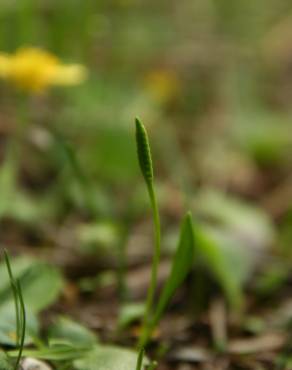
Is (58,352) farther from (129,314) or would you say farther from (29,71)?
(29,71)

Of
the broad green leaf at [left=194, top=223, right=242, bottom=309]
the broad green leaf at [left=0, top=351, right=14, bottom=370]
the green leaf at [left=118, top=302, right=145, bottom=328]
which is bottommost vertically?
the broad green leaf at [left=0, top=351, right=14, bottom=370]

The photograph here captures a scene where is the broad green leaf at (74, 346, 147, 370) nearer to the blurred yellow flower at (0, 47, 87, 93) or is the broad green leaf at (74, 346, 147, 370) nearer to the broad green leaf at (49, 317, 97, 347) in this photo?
the broad green leaf at (49, 317, 97, 347)

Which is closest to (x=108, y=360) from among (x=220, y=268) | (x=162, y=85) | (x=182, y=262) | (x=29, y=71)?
(x=182, y=262)

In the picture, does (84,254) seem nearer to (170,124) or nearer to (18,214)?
(18,214)

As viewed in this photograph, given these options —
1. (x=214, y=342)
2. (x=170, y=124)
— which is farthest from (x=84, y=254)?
(x=170, y=124)

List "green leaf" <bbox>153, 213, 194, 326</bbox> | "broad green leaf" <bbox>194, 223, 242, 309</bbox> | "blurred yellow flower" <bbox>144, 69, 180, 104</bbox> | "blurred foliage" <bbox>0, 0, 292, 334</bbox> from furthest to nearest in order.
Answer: "blurred yellow flower" <bbox>144, 69, 180, 104</bbox>, "blurred foliage" <bbox>0, 0, 292, 334</bbox>, "broad green leaf" <bbox>194, 223, 242, 309</bbox>, "green leaf" <bbox>153, 213, 194, 326</bbox>

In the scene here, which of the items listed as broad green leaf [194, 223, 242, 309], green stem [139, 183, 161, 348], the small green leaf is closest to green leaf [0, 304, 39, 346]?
green stem [139, 183, 161, 348]
